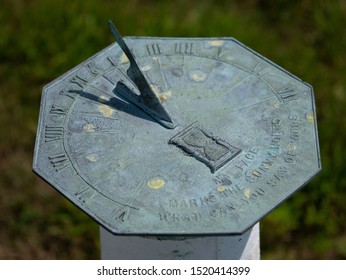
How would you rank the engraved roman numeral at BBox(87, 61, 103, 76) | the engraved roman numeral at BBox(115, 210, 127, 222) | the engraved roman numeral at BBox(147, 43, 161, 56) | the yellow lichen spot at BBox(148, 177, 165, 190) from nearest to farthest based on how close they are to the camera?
the engraved roman numeral at BBox(115, 210, 127, 222), the yellow lichen spot at BBox(148, 177, 165, 190), the engraved roman numeral at BBox(87, 61, 103, 76), the engraved roman numeral at BBox(147, 43, 161, 56)

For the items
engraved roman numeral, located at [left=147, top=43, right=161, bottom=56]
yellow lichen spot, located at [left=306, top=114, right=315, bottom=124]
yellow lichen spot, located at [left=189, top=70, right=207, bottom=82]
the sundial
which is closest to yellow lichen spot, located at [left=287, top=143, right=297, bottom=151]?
the sundial

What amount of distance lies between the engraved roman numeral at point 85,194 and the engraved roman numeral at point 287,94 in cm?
82

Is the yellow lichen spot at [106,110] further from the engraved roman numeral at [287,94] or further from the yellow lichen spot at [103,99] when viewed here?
the engraved roman numeral at [287,94]

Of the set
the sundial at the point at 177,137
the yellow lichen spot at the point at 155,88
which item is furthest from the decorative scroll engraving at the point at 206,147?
the yellow lichen spot at the point at 155,88

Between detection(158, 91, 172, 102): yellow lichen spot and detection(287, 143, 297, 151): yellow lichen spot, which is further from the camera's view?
detection(158, 91, 172, 102): yellow lichen spot

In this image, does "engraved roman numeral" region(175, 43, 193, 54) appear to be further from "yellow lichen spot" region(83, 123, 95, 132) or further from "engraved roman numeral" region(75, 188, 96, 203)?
"engraved roman numeral" region(75, 188, 96, 203)

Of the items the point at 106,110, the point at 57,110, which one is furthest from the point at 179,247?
the point at 57,110

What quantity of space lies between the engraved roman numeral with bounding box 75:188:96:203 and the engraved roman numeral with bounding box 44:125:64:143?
0.28m

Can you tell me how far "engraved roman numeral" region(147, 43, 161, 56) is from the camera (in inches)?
115

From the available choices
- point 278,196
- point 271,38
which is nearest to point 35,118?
point 271,38

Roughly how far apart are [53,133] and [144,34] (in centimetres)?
189

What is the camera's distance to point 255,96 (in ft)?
8.85

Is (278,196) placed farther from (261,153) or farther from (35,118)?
(35,118)

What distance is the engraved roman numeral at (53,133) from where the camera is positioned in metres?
2.53
